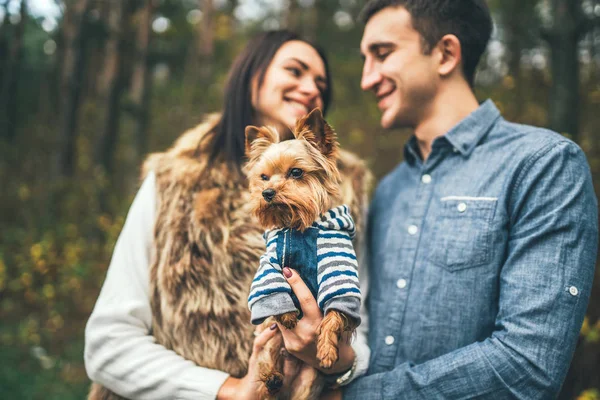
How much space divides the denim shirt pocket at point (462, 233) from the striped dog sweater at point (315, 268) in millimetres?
661

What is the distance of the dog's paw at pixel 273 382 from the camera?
7.17 feet

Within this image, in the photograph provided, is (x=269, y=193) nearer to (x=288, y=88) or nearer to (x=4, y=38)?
(x=288, y=88)

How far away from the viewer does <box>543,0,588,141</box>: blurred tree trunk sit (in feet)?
15.0

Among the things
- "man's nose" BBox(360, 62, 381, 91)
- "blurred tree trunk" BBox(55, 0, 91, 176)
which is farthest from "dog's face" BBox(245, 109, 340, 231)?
"blurred tree trunk" BBox(55, 0, 91, 176)

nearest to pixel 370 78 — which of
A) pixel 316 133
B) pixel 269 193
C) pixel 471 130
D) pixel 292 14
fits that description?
pixel 471 130

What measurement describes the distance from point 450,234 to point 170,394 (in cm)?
185

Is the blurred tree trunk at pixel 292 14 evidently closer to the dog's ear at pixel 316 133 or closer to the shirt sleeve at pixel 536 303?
the dog's ear at pixel 316 133

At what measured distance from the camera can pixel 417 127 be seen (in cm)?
316

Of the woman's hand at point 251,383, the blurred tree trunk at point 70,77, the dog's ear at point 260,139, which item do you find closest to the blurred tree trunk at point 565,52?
the dog's ear at point 260,139

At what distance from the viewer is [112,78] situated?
10070 millimetres

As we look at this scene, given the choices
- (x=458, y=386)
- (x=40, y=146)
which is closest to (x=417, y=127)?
(x=458, y=386)

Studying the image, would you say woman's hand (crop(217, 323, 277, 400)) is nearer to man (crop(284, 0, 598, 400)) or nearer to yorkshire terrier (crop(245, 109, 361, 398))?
yorkshire terrier (crop(245, 109, 361, 398))

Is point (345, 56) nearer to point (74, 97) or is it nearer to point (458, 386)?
point (74, 97)

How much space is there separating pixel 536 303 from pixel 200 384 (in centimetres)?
181
